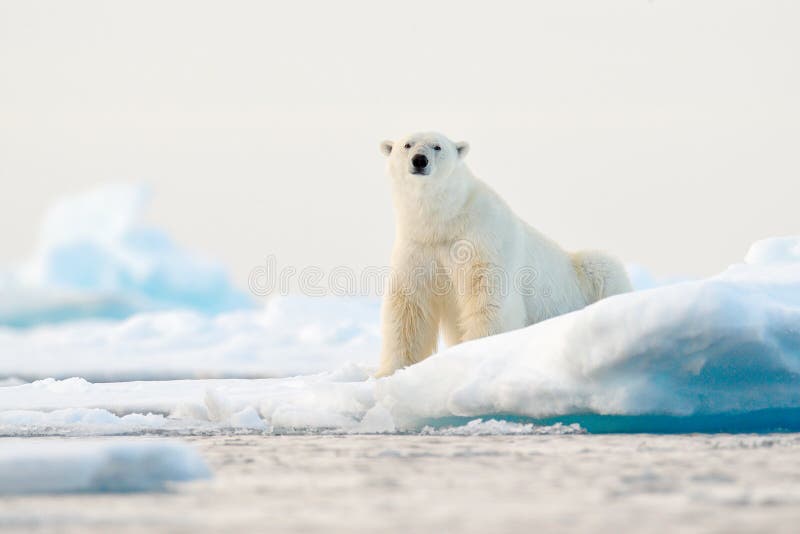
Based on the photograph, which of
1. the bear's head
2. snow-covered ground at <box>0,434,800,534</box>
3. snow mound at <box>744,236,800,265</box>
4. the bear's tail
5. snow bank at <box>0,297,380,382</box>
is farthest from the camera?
snow bank at <box>0,297,380,382</box>

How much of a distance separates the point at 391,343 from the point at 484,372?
7.73 ft

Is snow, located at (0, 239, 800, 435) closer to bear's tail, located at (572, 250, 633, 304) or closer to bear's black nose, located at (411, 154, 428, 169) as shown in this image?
bear's black nose, located at (411, 154, 428, 169)

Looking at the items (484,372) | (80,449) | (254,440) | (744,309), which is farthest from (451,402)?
(80,449)

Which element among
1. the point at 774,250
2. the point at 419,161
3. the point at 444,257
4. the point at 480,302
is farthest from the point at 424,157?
the point at 774,250

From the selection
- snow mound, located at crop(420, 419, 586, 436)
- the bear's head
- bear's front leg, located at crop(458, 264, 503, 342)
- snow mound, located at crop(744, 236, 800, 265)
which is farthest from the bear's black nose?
snow mound, located at crop(420, 419, 586, 436)

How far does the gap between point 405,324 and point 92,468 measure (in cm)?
455

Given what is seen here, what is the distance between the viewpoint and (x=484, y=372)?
218 inches

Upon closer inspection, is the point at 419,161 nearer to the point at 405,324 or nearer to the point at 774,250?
the point at 405,324

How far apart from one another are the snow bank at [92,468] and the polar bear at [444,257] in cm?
419

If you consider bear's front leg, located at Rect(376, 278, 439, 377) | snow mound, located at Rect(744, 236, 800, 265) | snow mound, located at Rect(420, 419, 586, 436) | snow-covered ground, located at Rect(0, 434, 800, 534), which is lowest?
snow-covered ground, located at Rect(0, 434, 800, 534)

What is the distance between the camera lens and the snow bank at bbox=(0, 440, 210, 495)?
3348mm

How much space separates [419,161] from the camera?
7.66m

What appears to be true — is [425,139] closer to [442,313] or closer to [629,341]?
[442,313]

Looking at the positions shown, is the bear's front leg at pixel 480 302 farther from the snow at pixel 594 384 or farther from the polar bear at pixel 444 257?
the snow at pixel 594 384
